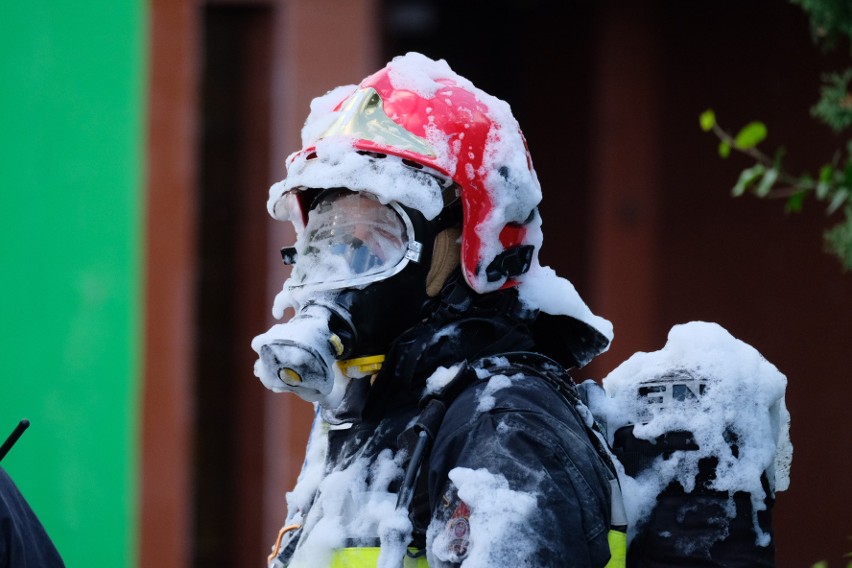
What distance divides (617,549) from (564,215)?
4918mm

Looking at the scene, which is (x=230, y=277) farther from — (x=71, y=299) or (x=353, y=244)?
(x=353, y=244)

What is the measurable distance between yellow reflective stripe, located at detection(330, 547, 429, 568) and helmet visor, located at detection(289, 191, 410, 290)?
1.61 feet

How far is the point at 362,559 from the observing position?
7.93 feet

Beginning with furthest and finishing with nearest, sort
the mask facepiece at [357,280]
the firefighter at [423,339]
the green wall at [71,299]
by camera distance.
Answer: the green wall at [71,299], the mask facepiece at [357,280], the firefighter at [423,339]

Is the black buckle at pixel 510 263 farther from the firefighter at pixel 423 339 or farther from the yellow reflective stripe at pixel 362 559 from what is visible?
the yellow reflective stripe at pixel 362 559

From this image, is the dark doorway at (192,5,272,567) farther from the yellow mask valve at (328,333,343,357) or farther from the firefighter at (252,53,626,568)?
the yellow mask valve at (328,333,343,357)

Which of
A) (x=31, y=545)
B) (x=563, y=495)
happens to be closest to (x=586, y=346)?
(x=563, y=495)

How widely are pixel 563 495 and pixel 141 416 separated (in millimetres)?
4763

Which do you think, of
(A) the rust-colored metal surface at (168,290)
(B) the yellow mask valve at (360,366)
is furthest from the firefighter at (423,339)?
(A) the rust-colored metal surface at (168,290)

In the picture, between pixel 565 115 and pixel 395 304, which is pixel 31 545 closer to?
pixel 395 304

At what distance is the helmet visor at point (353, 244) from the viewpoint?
2.56 m

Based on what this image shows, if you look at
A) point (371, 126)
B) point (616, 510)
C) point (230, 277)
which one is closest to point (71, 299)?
point (230, 277)

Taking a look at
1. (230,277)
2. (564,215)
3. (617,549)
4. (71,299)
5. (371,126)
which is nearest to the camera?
(617,549)

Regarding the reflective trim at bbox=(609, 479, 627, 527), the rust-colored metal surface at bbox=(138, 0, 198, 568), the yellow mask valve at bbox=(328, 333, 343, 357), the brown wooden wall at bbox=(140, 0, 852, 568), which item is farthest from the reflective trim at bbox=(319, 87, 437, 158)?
the rust-colored metal surface at bbox=(138, 0, 198, 568)
